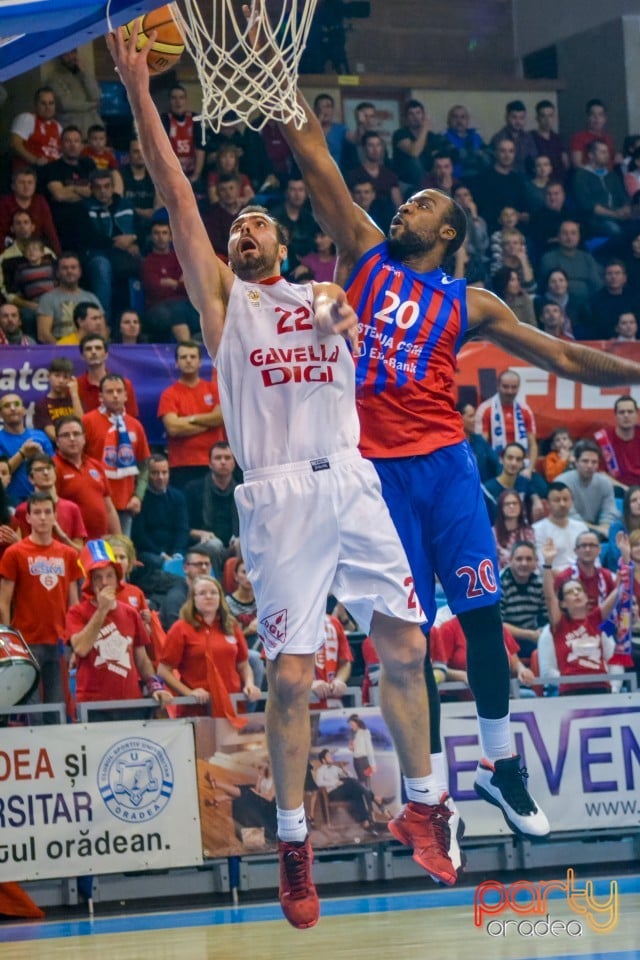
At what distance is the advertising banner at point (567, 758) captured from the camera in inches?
484

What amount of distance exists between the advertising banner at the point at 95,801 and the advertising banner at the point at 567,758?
2.19 m

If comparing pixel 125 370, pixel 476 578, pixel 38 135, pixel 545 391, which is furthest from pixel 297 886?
pixel 38 135

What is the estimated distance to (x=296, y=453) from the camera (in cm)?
698

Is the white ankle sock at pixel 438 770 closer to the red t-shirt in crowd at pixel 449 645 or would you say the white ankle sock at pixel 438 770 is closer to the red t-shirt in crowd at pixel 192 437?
the red t-shirt in crowd at pixel 449 645

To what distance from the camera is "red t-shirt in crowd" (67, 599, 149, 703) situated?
458 inches

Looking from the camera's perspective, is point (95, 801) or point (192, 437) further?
point (192, 437)

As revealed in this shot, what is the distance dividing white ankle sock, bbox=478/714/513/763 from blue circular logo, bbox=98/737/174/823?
4509mm

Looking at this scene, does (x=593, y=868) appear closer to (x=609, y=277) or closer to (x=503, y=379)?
(x=503, y=379)

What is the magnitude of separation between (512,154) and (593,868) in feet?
32.2

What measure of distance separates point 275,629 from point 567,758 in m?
6.29

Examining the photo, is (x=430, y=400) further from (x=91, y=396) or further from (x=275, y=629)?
(x=91, y=396)

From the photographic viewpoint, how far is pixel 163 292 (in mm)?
15930

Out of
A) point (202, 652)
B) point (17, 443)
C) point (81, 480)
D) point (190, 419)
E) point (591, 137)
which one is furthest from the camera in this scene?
point (591, 137)

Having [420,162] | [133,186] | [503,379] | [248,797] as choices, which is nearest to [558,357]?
[248,797]
